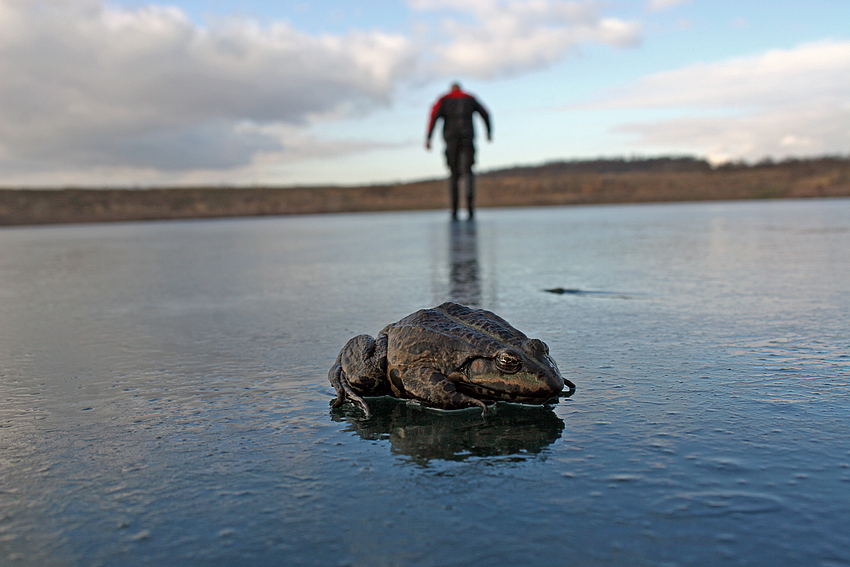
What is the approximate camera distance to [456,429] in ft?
9.71

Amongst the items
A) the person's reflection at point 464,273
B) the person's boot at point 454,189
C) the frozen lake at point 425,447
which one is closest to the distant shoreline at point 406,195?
the person's boot at point 454,189

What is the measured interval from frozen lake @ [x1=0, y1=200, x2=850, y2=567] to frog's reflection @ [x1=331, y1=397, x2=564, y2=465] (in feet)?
0.05

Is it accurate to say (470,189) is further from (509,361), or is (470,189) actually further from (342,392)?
(509,361)

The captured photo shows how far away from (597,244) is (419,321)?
32.9 ft

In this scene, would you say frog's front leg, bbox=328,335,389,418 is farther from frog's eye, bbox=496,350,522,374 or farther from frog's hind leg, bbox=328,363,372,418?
frog's eye, bbox=496,350,522,374

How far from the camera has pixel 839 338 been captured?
4.52m

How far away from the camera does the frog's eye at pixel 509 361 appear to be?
10.3ft

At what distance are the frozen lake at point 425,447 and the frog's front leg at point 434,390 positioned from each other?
67 mm

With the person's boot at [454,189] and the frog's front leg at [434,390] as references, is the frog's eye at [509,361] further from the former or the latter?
the person's boot at [454,189]

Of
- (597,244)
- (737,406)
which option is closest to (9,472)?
(737,406)

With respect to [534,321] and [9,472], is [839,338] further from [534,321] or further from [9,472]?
[9,472]

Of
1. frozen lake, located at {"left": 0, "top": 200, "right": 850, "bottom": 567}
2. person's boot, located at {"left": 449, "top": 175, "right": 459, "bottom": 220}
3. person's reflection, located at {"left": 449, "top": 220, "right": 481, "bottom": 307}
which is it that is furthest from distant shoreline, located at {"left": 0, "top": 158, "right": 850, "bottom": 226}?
frozen lake, located at {"left": 0, "top": 200, "right": 850, "bottom": 567}

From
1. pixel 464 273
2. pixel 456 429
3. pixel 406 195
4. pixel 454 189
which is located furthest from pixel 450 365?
pixel 406 195

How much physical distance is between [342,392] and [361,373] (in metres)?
0.14
